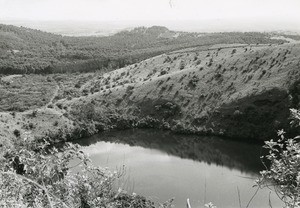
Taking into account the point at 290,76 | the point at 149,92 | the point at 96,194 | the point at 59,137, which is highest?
the point at 96,194


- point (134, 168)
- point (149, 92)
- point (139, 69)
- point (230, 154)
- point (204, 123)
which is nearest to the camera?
point (134, 168)

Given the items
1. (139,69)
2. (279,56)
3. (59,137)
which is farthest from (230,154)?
(139,69)

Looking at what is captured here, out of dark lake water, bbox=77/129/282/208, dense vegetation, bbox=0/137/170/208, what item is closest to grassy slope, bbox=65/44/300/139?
dark lake water, bbox=77/129/282/208

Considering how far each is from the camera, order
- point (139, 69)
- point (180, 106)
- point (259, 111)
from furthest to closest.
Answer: point (139, 69), point (180, 106), point (259, 111)

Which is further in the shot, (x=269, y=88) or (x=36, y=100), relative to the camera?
(x=36, y=100)

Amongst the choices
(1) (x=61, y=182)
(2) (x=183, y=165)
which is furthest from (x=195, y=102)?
(1) (x=61, y=182)

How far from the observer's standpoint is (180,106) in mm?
110375

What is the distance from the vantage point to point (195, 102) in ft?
360

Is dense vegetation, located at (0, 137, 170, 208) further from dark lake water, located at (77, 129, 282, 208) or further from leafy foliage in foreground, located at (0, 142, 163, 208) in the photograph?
dark lake water, located at (77, 129, 282, 208)

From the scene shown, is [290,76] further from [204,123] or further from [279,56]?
[204,123]

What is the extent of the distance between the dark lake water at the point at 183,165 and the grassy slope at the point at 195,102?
5.49 metres

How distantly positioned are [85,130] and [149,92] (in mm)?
24250

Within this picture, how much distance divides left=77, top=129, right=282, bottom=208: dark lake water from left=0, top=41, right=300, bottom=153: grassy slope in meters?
5.49

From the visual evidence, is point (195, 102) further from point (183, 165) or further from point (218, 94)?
point (183, 165)
